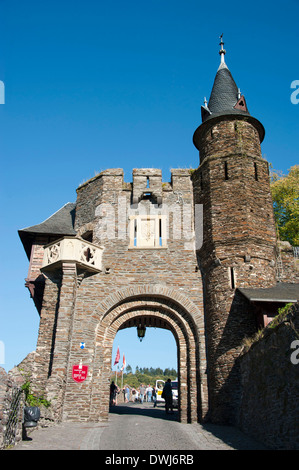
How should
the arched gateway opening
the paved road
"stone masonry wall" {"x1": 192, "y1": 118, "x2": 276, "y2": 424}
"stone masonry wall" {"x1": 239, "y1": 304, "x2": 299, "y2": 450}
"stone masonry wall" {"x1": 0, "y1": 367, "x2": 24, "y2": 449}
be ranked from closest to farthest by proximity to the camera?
"stone masonry wall" {"x1": 0, "y1": 367, "x2": 24, "y2": 449} → "stone masonry wall" {"x1": 239, "y1": 304, "x2": 299, "y2": 450} → the paved road → "stone masonry wall" {"x1": 192, "y1": 118, "x2": 276, "y2": 424} → the arched gateway opening

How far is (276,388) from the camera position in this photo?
848cm

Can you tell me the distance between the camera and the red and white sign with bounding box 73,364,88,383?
13.5 metres

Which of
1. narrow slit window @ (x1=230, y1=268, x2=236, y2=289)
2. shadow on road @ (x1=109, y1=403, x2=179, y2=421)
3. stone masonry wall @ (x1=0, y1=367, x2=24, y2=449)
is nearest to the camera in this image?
stone masonry wall @ (x1=0, y1=367, x2=24, y2=449)

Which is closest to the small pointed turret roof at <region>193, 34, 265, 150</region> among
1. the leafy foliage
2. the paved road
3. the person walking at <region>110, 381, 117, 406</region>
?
the paved road

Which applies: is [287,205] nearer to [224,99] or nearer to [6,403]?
[224,99]

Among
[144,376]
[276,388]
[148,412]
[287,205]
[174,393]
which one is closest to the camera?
[276,388]

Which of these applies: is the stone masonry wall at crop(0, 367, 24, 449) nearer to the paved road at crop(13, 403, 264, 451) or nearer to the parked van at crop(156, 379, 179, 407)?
the paved road at crop(13, 403, 264, 451)

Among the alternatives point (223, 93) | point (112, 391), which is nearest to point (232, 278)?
point (223, 93)

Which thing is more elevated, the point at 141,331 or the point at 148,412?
the point at 141,331

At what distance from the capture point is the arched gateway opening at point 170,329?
13422 millimetres

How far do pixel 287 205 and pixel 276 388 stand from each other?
61.9ft

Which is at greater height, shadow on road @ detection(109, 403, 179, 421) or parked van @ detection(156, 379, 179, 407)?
parked van @ detection(156, 379, 179, 407)

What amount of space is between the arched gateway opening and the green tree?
40.4 feet

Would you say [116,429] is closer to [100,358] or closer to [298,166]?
[100,358]
